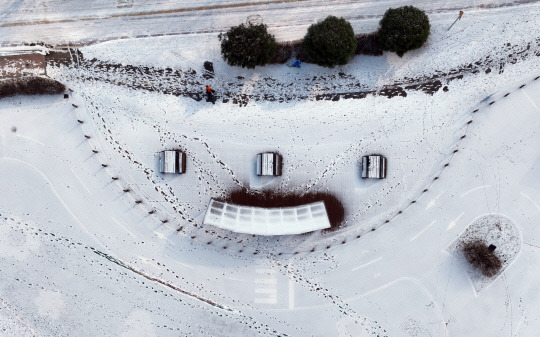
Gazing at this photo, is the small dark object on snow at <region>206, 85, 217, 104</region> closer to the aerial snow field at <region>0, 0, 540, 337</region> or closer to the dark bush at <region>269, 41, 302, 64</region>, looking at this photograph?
the aerial snow field at <region>0, 0, 540, 337</region>

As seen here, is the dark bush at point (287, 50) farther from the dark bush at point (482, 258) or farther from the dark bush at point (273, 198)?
the dark bush at point (482, 258)

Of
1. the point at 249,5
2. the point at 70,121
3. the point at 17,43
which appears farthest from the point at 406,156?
the point at 17,43

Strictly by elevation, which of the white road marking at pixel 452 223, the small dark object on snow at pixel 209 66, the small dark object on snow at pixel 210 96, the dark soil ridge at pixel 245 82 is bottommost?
the white road marking at pixel 452 223

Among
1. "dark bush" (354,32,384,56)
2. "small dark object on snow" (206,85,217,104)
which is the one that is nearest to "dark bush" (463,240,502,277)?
"dark bush" (354,32,384,56)

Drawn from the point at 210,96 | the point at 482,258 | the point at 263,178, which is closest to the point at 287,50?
the point at 210,96

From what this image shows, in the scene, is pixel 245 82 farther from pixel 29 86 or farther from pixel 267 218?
pixel 29 86

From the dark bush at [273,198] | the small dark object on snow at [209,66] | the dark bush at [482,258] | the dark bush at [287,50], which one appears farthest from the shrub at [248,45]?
the dark bush at [482,258]
